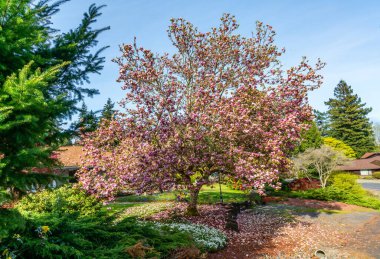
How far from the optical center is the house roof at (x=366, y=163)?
2146 inches

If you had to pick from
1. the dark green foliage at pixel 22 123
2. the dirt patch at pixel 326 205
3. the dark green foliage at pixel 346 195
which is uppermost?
the dark green foliage at pixel 22 123

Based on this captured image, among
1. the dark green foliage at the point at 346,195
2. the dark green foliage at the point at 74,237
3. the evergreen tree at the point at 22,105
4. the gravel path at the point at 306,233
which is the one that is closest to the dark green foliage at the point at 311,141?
the dark green foliage at the point at 346,195

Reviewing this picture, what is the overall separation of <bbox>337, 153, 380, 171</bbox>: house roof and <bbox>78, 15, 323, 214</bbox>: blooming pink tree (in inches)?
1864

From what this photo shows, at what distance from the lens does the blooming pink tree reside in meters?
12.4

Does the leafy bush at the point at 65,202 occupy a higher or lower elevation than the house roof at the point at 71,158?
lower

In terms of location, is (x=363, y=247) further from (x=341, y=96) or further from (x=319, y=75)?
(x=341, y=96)

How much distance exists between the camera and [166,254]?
7.87 meters

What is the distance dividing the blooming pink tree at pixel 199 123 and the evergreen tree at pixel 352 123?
187 feet

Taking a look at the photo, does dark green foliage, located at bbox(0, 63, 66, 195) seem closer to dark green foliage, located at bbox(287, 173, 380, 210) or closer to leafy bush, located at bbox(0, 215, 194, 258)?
leafy bush, located at bbox(0, 215, 194, 258)

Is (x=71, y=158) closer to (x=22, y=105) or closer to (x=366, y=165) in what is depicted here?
(x=22, y=105)

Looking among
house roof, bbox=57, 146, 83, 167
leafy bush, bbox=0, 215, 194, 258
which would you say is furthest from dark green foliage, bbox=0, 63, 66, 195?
house roof, bbox=57, 146, 83, 167

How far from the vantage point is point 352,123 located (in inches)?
2484

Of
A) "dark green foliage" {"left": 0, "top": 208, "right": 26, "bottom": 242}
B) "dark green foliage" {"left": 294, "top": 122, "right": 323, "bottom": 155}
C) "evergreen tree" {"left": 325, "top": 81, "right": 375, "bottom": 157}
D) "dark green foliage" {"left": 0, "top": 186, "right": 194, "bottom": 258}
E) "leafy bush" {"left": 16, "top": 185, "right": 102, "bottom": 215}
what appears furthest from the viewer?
"evergreen tree" {"left": 325, "top": 81, "right": 375, "bottom": 157}

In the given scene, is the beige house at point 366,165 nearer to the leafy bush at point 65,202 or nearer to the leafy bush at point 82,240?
the leafy bush at point 65,202
